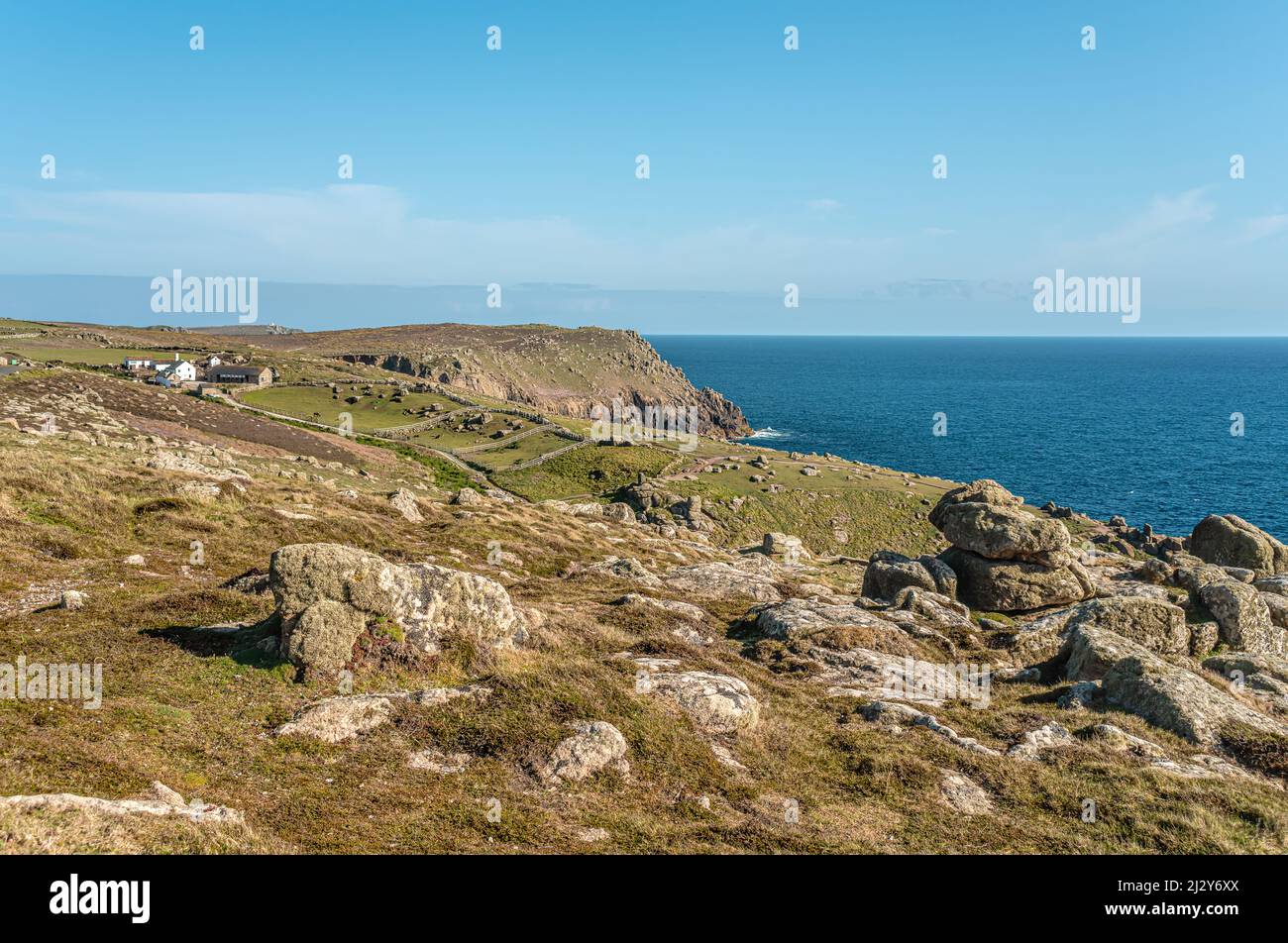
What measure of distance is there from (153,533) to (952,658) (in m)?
34.6

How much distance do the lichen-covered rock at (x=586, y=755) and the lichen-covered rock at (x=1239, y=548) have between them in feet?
169

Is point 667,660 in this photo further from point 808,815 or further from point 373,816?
point 373,816

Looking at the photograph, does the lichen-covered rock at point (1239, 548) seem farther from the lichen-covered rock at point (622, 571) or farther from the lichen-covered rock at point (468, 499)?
the lichen-covered rock at point (468, 499)

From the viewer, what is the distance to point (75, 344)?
506 ft

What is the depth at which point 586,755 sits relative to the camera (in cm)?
1644

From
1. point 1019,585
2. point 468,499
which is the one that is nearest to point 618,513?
point 468,499

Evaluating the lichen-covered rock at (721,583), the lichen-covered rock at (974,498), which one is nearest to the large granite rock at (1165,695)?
the lichen-covered rock at (721,583)

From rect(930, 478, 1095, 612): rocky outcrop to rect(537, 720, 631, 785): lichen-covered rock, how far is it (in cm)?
3228

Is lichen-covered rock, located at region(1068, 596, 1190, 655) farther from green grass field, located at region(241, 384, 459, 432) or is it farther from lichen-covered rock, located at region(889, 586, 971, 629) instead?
green grass field, located at region(241, 384, 459, 432)

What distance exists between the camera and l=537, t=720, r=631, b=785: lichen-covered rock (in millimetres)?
15867

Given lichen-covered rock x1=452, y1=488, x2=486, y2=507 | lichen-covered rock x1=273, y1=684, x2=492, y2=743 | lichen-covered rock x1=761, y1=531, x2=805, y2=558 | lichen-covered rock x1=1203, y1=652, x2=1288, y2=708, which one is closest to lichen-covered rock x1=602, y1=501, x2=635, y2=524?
lichen-covered rock x1=761, y1=531, x2=805, y2=558

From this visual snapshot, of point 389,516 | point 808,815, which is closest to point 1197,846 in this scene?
point 808,815

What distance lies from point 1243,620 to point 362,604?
39123 millimetres

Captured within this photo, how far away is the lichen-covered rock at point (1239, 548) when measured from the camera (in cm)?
4988
